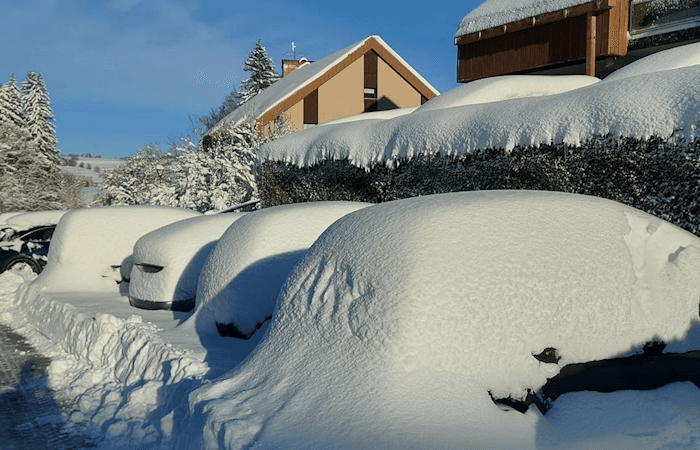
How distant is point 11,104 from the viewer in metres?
37.4

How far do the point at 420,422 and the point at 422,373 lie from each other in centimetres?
27

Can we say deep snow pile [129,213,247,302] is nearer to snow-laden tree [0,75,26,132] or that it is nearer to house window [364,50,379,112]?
house window [364,50,379,112]

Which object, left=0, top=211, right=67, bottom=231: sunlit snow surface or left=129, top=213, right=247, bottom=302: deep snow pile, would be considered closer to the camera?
left=129, top=213, right=247, bottom=302: deep snow pile

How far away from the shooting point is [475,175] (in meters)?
6.61

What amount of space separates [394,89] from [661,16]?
15.7 m

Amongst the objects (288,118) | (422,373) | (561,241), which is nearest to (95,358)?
(422,373)

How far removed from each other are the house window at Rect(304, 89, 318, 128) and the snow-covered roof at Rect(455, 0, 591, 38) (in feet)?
33.6

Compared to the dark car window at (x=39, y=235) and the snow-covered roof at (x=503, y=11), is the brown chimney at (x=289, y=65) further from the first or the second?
the dark car window at (x=39, y=235)

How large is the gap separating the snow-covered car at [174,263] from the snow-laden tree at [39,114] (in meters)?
37.4

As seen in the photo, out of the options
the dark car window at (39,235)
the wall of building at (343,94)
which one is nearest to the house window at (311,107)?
the wall of building at (343,94)

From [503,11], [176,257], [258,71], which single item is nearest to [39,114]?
[258,71]

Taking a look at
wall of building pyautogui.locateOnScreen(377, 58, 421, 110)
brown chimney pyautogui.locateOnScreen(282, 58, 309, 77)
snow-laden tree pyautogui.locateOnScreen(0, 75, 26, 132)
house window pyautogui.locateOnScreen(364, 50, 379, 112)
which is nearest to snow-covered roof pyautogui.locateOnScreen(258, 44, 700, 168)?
house window pyautogui.locateOnScreen(364, 50, 379, 112)

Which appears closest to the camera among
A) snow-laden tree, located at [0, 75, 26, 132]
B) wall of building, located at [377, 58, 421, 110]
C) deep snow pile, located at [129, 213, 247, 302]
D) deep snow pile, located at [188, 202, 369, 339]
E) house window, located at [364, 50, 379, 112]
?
deep snow pile, located at [188, 202, 369, 339]

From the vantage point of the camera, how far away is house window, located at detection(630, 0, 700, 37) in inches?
463
